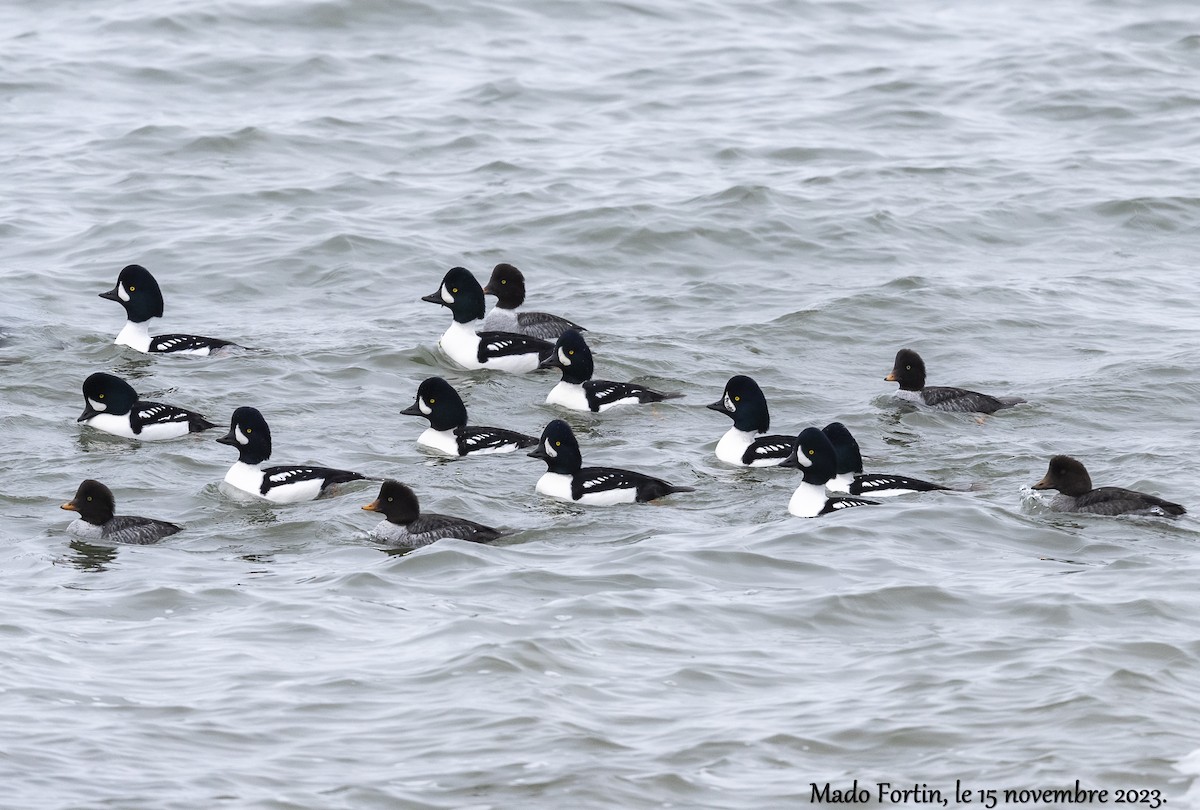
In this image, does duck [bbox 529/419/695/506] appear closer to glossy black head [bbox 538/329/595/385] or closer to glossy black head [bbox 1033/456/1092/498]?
glossy black head [bbox 538/329/595/385]

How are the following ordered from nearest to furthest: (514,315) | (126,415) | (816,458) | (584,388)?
(816,458) → (126,415) → (584,388) → (514,315)

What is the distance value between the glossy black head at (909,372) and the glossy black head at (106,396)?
632cm

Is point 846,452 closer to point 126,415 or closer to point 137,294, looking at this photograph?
point 126,415

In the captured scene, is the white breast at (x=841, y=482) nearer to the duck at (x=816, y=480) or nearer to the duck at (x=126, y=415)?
the duck at (x=816, y=480)

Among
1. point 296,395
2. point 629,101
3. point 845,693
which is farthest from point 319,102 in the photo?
point 845,693

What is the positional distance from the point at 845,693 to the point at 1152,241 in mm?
12683

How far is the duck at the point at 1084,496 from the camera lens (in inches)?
462

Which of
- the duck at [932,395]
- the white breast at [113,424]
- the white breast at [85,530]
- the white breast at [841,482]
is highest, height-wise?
the duck at [932,395]

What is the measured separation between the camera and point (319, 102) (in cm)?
2441

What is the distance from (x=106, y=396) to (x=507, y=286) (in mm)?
4769

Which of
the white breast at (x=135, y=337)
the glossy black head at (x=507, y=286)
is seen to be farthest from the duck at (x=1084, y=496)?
the white breast at (x=135, y=337)

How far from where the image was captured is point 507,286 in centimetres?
1762

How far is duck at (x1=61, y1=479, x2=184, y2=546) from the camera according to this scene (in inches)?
456

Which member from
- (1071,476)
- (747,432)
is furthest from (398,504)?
(1071,476)
